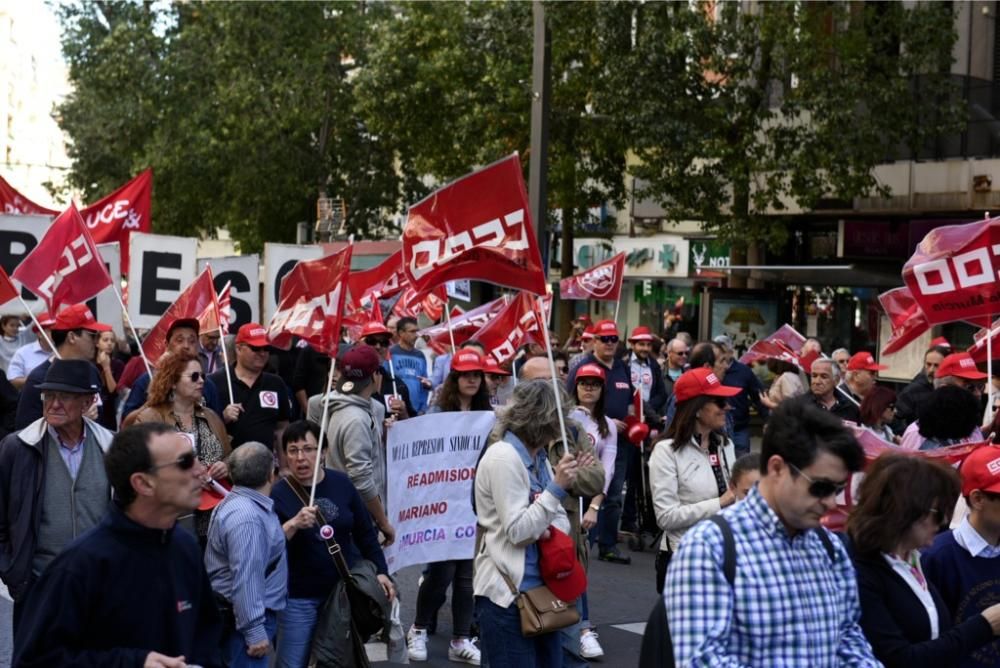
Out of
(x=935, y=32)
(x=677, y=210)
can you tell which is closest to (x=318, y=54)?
(x=677, y=210)

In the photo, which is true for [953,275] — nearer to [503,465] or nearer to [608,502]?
[608,502]

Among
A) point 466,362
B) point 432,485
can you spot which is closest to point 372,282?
point 466,362

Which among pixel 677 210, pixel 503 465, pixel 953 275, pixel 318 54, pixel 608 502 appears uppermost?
pixel 318 54

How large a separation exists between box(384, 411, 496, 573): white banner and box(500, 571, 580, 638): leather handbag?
96.6 inches

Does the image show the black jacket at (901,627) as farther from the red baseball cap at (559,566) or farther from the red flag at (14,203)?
the red flag at (14,203)

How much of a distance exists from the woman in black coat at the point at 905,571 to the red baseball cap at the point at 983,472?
0.37 meters

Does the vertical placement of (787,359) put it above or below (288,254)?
below

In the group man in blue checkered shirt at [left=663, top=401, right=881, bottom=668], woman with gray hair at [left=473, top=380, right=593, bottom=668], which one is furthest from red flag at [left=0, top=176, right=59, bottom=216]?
man in blue checkered shirt at [left=663, top=401, right=881, bottom=668]

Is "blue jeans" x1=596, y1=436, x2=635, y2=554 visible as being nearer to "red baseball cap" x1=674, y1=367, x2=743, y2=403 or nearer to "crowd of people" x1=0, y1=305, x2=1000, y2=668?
"crowd of people" x1=0, y1=305, x2=1000, y2=668

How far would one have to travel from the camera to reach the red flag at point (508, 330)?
39.5ft

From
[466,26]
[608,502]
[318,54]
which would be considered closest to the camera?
[608,502]

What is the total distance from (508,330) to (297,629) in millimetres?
6072

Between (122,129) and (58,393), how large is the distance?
36127 mm

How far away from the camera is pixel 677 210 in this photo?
2322cm
